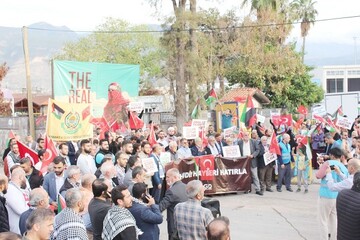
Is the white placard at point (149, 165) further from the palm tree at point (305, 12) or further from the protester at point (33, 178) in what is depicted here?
the palm tree at point (305, 12)

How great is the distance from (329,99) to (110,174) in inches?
939

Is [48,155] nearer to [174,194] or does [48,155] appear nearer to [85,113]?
[85,113]

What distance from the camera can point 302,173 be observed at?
14.9 metres

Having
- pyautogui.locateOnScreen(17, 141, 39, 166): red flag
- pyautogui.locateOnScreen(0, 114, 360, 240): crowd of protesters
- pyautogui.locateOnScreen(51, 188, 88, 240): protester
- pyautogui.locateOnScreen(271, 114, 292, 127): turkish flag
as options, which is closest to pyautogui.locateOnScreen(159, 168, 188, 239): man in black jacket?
pyautogui.locateOnScreen(0, 114, 360, 240): crowd of protesters

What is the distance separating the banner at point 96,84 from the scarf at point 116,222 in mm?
15101

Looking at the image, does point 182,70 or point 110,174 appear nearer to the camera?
point 110,174

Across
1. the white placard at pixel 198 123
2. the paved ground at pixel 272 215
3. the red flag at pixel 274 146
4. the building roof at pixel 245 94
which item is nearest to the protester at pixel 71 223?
the paved ground at pixel 272 215

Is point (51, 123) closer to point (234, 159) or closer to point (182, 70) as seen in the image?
point (234, 159)

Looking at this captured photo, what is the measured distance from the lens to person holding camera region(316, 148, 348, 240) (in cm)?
873

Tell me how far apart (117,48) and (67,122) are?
4950 cm

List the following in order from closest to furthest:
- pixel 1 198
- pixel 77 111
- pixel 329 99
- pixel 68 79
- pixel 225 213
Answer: pixel 1 198 < pixel 225 213 < pixel 77 111 < pixel 68 79 < pixel 329 99

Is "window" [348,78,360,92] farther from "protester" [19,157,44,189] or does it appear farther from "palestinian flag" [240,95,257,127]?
"protester" [19,157,44,189]

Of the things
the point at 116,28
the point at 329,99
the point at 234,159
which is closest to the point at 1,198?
the point at 234,159

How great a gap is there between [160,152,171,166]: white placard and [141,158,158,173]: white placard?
1.26m
